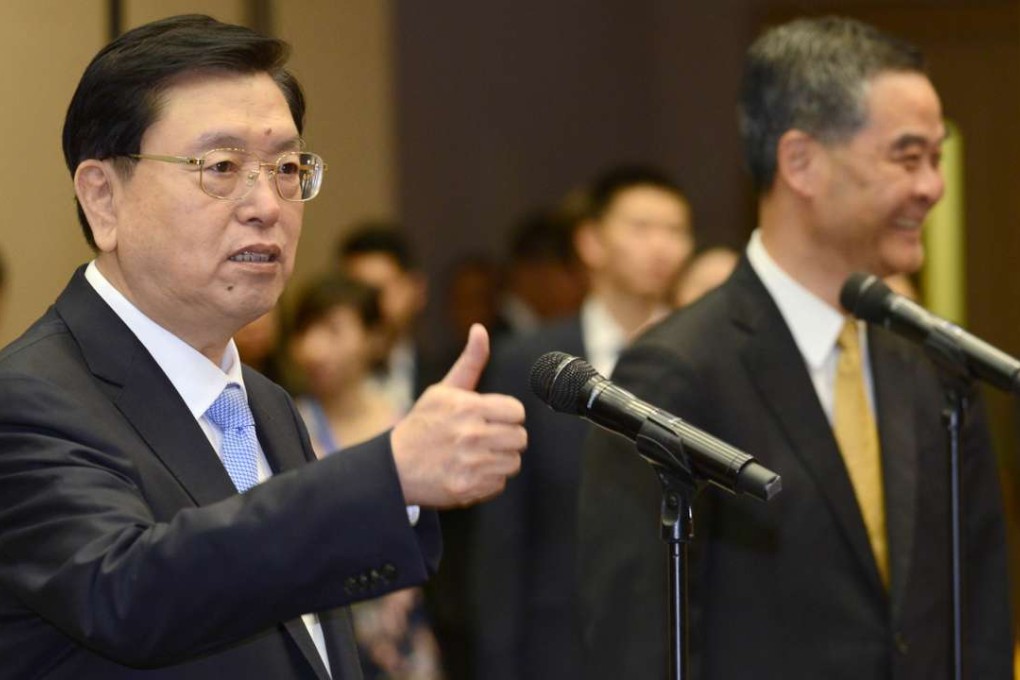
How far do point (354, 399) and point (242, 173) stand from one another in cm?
298

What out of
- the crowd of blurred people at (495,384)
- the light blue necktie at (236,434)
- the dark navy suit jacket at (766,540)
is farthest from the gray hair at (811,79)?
the light blue necktie at (236,434)

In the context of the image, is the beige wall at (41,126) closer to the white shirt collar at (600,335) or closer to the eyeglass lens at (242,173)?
the eyeglass lens at (242,173)

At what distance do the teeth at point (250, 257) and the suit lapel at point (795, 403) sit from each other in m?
1.06

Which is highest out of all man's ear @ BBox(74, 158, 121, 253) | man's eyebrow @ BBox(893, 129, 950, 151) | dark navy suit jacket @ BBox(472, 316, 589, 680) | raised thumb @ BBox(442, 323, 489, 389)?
man's eyebrow @ BBox(893, 129, 950, 151)

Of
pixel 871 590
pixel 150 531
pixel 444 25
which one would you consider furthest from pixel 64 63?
pixel 444 25

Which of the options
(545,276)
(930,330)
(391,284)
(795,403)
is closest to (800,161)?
(795,403)

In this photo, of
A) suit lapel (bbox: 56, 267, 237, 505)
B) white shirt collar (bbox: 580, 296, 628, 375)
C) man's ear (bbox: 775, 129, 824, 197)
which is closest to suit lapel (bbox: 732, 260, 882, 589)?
man's ear (bbox: 775, 129, 824, 197)

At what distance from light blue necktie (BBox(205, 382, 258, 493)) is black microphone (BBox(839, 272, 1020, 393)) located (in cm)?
97

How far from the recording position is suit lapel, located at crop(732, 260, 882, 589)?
273 centimetres

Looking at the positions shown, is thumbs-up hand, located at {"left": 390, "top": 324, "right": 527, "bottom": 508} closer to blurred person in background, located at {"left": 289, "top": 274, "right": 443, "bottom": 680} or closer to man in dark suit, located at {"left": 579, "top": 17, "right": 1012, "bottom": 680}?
man in dark suit, located at {"left": 579, "top": 17, "right": 1012, "bottom": 680}

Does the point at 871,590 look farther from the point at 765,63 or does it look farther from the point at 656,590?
the point at 765,63

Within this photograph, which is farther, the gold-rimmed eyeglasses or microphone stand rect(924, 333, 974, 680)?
microphone stand rect(924, 333, 974, 680)

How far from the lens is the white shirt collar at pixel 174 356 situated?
2020 mm

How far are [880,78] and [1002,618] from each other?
0.99 meters
